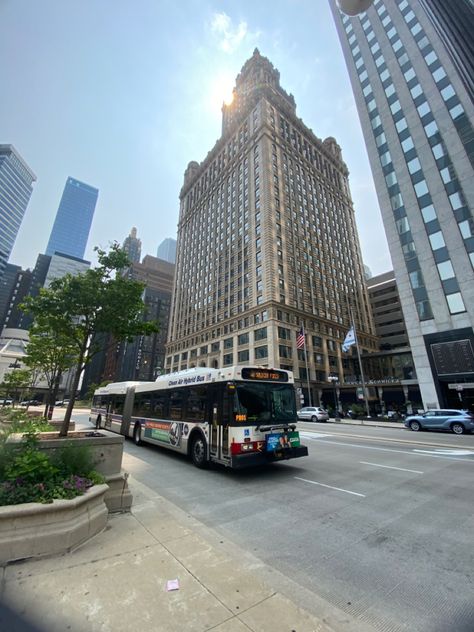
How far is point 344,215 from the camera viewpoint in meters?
85.8

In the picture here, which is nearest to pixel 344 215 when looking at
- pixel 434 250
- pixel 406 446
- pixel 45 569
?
pixel 434 250

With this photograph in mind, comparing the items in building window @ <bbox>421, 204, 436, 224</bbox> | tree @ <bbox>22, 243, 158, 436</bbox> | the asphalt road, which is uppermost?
building window @ <bbox>421, 204, 436, 224</bbox>

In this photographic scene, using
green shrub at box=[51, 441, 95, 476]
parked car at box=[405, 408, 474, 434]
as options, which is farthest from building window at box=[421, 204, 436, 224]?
green shrub at box=[51, 441, 95, 476]

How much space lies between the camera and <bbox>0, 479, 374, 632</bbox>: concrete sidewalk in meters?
2.49

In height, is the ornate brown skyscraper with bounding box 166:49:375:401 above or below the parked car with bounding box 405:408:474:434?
above

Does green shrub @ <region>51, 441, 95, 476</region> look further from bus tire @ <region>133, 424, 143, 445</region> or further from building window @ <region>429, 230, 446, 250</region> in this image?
building window @ <region>429, 230, 446, 250</region>

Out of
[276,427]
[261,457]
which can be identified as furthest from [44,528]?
[276,427]

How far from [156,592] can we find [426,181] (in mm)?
44385

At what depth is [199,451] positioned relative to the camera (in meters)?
9.37

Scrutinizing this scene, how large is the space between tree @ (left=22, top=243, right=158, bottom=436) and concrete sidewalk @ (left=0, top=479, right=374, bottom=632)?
21.0 feet

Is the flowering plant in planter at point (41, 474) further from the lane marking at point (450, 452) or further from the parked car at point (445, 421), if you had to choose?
the parked car at point (445, 421)

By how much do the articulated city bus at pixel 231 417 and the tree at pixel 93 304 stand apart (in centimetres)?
317

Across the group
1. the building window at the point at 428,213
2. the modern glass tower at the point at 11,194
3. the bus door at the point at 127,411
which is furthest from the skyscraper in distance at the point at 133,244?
the bus door at the point at 127,411

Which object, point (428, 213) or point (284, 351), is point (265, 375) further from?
point (284, 351)
